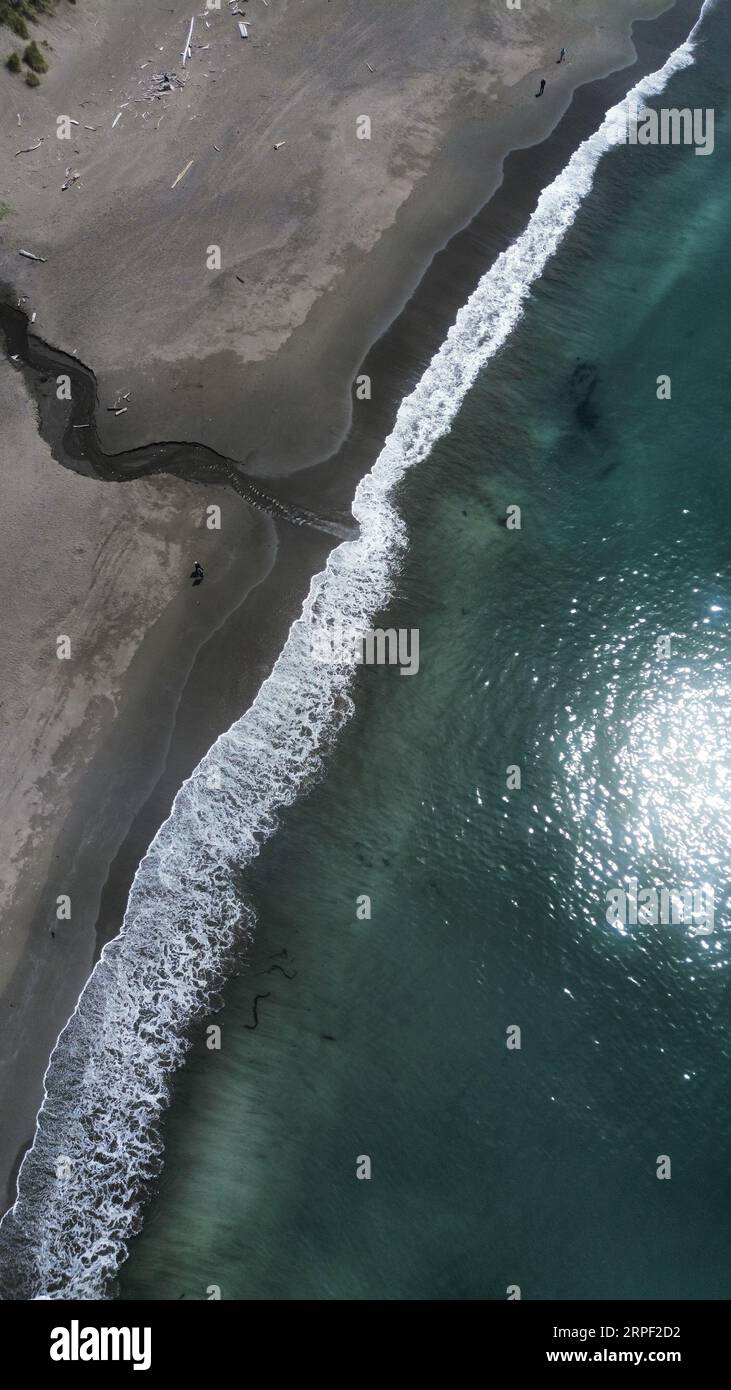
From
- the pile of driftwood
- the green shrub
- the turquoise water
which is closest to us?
the turquoise water

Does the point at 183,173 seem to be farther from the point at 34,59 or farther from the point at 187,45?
the point at 34,59

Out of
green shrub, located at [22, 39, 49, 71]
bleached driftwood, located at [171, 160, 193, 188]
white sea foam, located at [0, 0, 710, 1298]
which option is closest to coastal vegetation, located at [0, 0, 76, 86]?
green shrub, located at [22, 39, 49, 71]

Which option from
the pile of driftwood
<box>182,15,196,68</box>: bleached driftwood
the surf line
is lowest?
the surf line

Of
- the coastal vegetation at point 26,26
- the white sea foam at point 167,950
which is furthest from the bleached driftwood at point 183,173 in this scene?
the white sea foam at point 167,950

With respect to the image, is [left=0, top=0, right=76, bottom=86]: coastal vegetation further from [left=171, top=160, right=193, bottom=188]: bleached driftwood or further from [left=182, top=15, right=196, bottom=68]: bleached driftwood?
[left=171, top=160, right=193, bottom=188]: bleached driftwood

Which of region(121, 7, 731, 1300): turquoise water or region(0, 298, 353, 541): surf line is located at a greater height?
region(0, 298, 353, 541): surf line

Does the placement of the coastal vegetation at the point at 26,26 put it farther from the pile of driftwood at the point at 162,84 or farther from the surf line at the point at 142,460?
the surf line at the point at 142,460

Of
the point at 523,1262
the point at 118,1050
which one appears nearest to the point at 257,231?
the point at 118,1050
